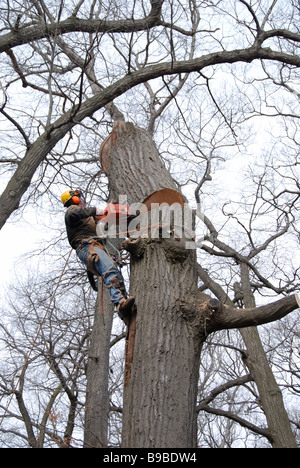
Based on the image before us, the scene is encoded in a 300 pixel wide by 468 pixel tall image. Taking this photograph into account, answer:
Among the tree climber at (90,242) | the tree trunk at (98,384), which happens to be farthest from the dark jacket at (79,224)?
the tree trunk at (98,384)

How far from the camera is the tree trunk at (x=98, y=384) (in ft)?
22.7

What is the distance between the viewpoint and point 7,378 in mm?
9344

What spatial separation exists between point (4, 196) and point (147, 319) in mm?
2567

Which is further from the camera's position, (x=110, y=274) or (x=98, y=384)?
(x=98, y=384)

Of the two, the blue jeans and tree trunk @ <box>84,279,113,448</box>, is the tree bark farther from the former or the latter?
tree trunk @ <box>84,279,113,448</box>

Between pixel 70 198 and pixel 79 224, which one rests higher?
pixel 70 198

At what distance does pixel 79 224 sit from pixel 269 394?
12.3 feet

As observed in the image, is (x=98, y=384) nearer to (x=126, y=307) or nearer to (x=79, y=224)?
(x=79, y=224)

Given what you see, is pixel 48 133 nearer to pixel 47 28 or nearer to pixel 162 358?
pixel 47 28
